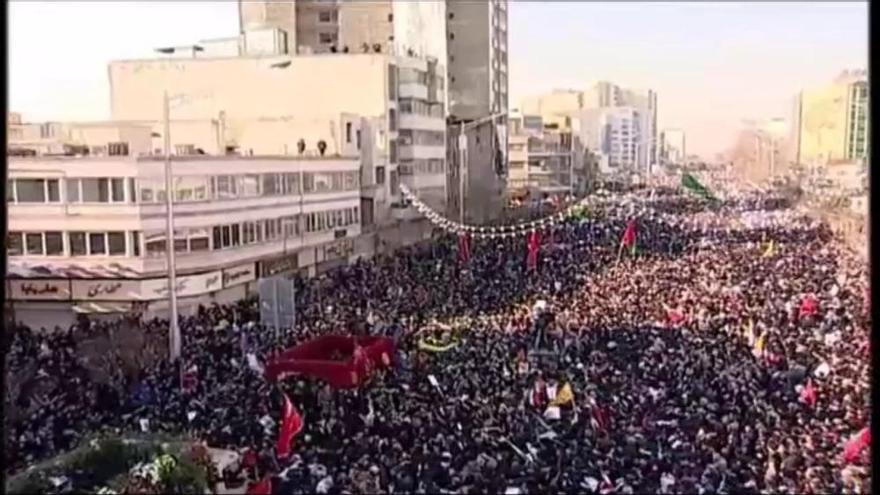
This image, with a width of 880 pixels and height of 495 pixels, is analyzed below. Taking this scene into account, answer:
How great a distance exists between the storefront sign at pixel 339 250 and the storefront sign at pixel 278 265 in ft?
0.26

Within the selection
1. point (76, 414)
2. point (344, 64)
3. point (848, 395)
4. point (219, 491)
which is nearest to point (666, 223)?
point (848, 395)

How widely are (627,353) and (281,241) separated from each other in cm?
91

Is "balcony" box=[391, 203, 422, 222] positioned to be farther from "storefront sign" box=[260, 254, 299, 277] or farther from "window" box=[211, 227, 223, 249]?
"window" box=[211, 227, 223, 249]

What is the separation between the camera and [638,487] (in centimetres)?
244

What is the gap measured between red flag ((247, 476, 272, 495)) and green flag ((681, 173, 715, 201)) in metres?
1.26

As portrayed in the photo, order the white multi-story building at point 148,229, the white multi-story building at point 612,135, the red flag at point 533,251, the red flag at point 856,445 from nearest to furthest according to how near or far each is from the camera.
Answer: the red flag at point 856,445
the white multi-story building at point 148,229
the white multi-story building at point 612,135
the red flag at point 533,251

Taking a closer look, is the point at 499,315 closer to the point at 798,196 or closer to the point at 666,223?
the point at 666,223

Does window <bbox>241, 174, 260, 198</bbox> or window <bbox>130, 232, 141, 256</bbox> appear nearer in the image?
window <bbox>130, 232, 141, 256</bbox>

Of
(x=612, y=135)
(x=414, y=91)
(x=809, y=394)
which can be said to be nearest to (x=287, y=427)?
(x=414, y=91)

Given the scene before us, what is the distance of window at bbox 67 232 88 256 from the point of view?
247 centimetres

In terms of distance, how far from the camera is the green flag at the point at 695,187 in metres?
2.62

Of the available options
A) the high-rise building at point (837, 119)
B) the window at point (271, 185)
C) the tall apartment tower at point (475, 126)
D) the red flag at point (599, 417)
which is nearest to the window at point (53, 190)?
the window at point (271, 185)

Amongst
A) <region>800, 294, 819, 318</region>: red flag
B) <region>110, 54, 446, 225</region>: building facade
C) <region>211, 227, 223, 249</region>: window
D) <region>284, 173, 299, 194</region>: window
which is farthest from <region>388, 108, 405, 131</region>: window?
<region>800, 294, 819, 318</region>: red flag

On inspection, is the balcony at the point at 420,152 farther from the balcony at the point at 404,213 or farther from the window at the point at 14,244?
the window at the point at 14,244
